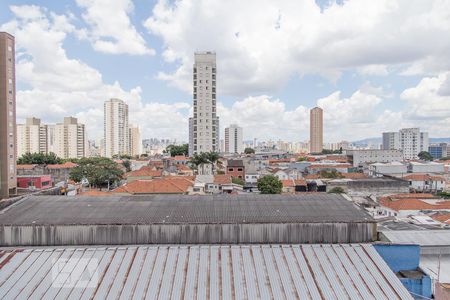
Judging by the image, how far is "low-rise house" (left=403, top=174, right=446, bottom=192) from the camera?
209 feet

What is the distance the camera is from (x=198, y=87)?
88.2 meters

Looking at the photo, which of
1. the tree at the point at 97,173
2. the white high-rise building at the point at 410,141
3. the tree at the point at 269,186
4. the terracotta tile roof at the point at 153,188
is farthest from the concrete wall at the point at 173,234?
the white high-rise building at the point at 410,141

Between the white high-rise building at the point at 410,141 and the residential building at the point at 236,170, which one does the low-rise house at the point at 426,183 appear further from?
the white high-rise building at the point at 410,141

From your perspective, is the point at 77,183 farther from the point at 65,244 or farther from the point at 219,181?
the point at 65,244

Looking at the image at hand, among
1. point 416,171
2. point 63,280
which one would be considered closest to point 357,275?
point 63,280

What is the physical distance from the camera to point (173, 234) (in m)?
17.0

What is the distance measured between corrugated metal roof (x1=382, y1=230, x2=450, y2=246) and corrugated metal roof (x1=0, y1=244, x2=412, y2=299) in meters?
6.07

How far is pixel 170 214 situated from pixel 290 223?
612 centimetres

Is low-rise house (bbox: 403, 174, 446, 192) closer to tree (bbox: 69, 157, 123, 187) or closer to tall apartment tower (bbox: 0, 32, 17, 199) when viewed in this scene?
tree (bbox: 69, 157, 123, 187)

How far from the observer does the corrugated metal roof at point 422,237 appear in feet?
66.8

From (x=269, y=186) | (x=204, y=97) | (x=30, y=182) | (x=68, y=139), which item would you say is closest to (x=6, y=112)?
(x=30, y=182)

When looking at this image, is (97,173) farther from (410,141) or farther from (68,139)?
(410,141)

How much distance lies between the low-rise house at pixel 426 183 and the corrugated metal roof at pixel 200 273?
5568cm

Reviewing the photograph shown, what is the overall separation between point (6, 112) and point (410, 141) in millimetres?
180056
